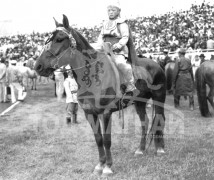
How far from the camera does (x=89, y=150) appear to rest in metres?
6.22

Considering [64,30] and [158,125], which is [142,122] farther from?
[64,30]

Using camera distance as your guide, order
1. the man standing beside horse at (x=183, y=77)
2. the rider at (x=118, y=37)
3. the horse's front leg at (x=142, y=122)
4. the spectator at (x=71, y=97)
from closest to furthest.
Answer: the rider at (x=118, y=37), the horse's front leg at (x=142, y=122), the spectator at (x=71, y=97), the man standing beside horse at (x=183, y=77)

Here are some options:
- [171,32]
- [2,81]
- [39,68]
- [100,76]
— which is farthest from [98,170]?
[171,32]

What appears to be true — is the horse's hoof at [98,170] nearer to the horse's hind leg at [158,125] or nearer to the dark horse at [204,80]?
the horse's hind leg at [158,125]

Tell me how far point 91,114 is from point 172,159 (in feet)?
5.25

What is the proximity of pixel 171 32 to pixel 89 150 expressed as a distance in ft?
67.9

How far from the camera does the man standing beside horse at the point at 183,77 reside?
35.6 feet

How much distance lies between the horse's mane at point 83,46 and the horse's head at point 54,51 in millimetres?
123

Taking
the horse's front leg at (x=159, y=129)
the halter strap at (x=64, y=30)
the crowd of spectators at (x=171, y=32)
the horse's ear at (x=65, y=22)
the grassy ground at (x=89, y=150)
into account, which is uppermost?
the crowd of spectators at (x=171, y=32)

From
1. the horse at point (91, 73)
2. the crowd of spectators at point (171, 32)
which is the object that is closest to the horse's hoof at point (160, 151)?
the horse at point (91, 73)

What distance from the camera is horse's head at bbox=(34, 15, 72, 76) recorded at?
14.4ft

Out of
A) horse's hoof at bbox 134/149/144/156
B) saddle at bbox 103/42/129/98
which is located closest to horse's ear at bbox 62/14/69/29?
saddle at bbox 103/42/129/98

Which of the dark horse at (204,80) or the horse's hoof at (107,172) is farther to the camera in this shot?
the dark horse at (204,80)

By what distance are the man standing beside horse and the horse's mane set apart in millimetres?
6558
